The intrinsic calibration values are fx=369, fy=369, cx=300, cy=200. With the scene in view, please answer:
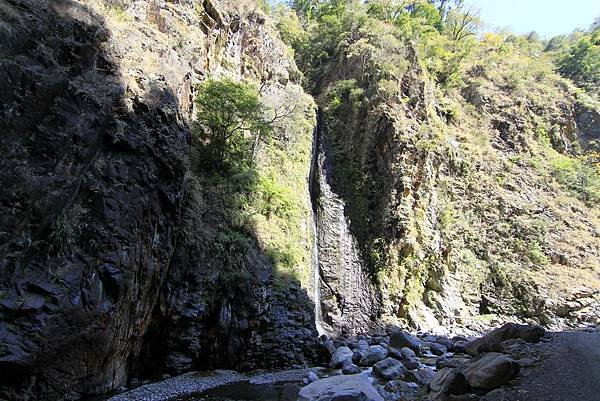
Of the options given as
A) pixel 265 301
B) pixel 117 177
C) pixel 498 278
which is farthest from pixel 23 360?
pixel 498 278

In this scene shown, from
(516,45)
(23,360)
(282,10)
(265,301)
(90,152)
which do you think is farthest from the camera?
(516,45)

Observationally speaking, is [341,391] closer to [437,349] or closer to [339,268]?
[437,349]

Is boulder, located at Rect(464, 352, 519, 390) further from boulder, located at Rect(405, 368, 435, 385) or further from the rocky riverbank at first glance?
boulder, located at Rect(405, 368, 435, 385)

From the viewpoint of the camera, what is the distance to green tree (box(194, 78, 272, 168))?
12.3 meters

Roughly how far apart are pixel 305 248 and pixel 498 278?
13.6 metres

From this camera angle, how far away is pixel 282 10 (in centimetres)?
3142

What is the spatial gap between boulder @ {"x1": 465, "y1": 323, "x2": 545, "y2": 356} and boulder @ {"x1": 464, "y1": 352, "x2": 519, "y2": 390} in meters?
3.70

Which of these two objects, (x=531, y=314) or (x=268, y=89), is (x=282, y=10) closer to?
(x=268, y=89)

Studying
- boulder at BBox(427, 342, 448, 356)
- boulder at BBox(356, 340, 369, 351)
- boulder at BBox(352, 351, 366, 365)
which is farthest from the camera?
boulder at BBox(427, 342, 448, 356)

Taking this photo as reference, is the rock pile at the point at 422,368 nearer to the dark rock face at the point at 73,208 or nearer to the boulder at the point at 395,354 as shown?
the boulder at the point at 395,354

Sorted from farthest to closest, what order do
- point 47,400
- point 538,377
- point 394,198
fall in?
point 394,198 < point 538,377 < point 47,400

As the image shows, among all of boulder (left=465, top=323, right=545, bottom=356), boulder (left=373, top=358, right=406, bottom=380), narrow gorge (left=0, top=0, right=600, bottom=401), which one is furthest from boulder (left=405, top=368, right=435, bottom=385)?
boulder (left=465, top=323, right=545, bottom=356)

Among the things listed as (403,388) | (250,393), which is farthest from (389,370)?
(250,393)

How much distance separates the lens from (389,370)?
957cm
